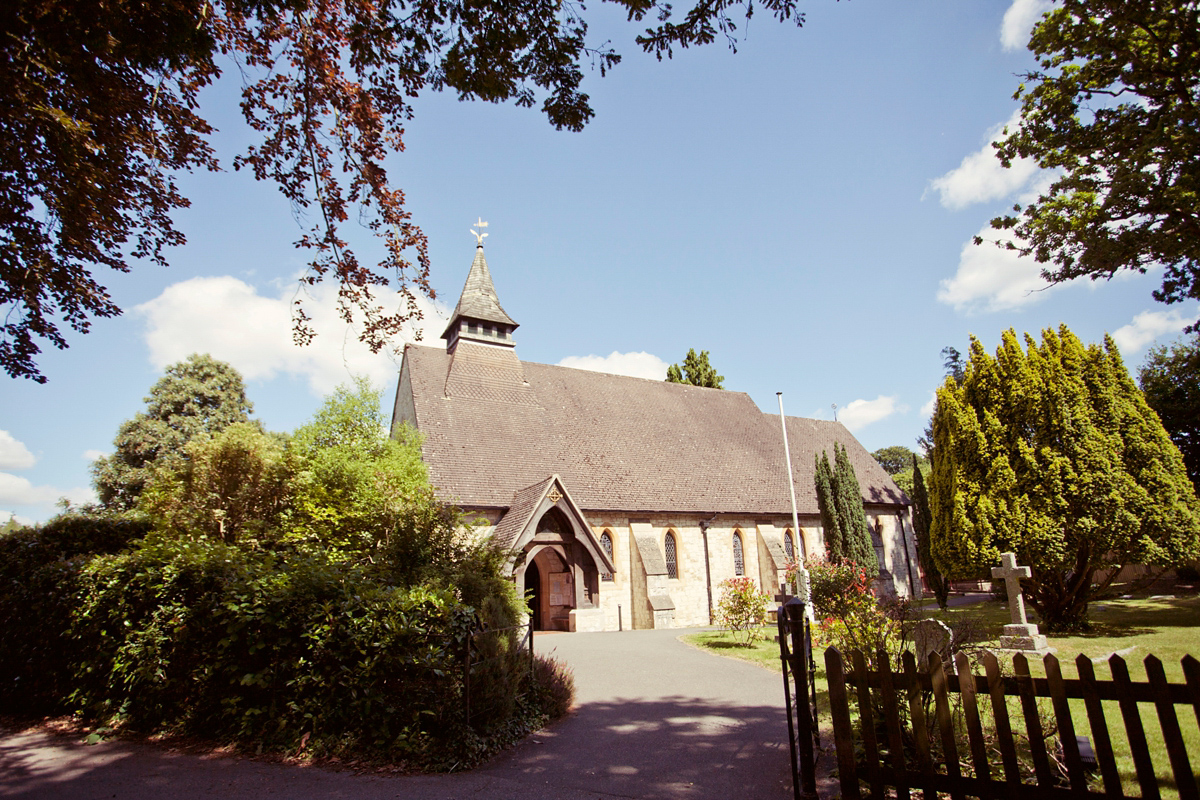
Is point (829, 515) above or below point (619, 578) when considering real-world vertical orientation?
above

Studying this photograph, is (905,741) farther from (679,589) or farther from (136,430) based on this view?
(136,430)

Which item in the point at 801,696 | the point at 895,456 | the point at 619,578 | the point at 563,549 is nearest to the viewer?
the point at 801,696

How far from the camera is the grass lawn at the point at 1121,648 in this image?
5.84 m

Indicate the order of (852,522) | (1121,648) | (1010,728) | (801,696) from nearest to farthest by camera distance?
(1010,728) < (801,696) < (1121,648) < (852,522)

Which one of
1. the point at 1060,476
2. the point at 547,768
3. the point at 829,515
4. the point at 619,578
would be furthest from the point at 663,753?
the point at 829,515

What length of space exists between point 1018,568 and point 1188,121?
8394 mm

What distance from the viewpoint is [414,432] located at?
748 inches

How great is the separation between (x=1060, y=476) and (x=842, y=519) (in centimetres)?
822

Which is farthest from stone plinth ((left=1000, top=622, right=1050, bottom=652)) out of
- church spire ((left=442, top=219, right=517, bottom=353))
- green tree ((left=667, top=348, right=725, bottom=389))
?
green tree ((left=667, top=348, right=725, bottom=389))

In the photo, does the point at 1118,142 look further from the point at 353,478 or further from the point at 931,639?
the point at 353,478

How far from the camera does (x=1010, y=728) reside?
408 centimetres

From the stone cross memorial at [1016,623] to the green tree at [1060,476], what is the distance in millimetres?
2556

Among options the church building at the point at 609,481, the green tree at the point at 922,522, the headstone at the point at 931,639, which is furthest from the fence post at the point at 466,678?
the green tree at the point at 922,522

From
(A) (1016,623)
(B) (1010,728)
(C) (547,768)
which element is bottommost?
(C) (547,768)
